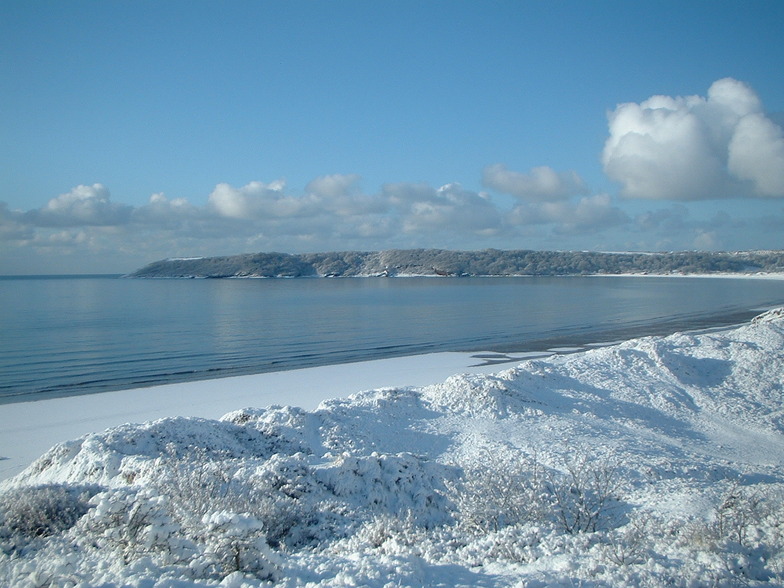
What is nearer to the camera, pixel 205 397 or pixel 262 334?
pixel 205 397

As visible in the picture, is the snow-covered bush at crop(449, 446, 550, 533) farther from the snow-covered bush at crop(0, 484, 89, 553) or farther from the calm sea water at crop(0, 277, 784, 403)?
the calm sea water at crop(0, 277, 784, 403)

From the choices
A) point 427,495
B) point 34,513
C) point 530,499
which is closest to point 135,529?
point 34,513

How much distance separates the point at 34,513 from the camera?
6449mm

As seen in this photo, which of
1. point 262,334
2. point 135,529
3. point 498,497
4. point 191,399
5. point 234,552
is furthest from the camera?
point 262,334

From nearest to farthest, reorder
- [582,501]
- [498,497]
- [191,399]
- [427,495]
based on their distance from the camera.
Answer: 1. [582,501]
2. [498,497]
3. [427,495]
4. [191,399]

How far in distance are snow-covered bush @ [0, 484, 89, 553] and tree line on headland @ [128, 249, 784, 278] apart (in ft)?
544

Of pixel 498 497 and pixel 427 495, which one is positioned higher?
pixel 498 497

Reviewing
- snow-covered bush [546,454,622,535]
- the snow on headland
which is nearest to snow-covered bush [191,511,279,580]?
the snow on headland

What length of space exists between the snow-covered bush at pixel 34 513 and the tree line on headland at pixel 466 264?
165702mm

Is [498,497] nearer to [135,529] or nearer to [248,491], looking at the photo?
[248,491]

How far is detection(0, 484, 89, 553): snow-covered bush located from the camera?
241 inches

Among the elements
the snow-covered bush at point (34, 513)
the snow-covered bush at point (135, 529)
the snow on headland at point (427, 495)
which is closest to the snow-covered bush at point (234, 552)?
the snow on headland at point (427, 495)

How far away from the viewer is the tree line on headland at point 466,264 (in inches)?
6767

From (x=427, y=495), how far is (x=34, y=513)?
16.2 feet
